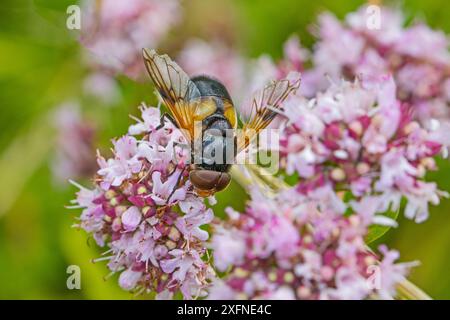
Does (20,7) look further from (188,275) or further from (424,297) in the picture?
(424,297)

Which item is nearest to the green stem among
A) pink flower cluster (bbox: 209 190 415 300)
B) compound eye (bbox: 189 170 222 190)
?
pink flower cluster (bbox: 209 190 415 300)

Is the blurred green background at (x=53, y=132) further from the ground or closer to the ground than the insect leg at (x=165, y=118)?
further from the ground

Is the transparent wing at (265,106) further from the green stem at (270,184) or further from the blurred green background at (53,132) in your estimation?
the blurred green background at (53,132)

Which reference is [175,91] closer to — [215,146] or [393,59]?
[215,146]

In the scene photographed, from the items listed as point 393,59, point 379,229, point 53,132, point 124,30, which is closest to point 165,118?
point 379,229

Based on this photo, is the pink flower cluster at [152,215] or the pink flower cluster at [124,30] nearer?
the pink flower cluster at [152,215]

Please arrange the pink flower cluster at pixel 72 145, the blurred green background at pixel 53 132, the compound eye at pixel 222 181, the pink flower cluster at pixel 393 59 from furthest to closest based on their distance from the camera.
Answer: the pink flower cluster at pixel 72 145 → the blurred green background at pixel 53 132 → the pink flower cluster at pixel 393 59 → the compound eye at pixel 222 181

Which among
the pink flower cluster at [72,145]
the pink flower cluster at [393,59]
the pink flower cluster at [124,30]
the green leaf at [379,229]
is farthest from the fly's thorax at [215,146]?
the pink flower cluster at [72,145]
